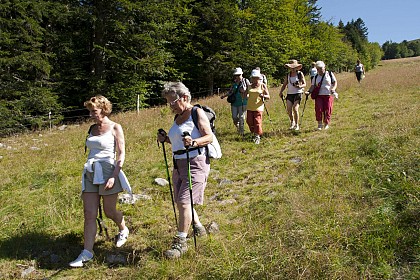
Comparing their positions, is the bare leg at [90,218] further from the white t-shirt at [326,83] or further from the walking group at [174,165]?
the white t-shirt at [326,83]

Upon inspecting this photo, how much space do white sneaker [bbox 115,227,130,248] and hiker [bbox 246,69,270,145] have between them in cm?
495

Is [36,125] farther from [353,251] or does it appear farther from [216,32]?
[353,251]

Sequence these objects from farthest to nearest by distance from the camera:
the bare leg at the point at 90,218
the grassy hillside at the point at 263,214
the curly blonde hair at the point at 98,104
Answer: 1. the curly blonde hair at the point at 98,104
2. the bare leg at the point at 90,218
3. the grassy hillside at the point at 263,214

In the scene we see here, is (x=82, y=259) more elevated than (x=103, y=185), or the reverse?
(x=103, y=185)

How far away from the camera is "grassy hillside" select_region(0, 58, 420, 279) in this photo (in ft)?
9.88

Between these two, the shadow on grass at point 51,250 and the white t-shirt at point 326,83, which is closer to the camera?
the shadow on grass at point 51,250

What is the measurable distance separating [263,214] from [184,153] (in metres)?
1.45

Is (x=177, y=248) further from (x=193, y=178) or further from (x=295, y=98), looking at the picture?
(x=295, y=98)

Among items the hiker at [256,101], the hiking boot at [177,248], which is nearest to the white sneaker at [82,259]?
the hiking boot at [177,248]

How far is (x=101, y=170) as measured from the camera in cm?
387

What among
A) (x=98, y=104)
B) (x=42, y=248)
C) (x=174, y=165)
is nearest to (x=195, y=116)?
(x=174, y=165)

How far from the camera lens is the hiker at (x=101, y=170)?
380cm

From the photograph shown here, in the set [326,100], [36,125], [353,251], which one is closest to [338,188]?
[353,251]

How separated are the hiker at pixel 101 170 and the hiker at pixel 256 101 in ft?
16.4
